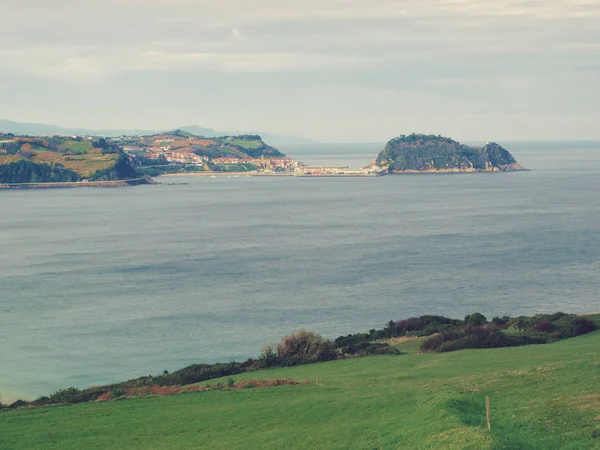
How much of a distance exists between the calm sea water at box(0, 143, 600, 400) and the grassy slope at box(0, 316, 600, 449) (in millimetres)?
14258

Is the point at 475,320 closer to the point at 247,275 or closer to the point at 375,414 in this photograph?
the point at 375,414

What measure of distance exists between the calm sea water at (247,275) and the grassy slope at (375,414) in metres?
14.3

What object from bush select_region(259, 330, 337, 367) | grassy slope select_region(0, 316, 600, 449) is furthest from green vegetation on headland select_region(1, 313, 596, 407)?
grassy slope select_region(0, 316, 600, 449)

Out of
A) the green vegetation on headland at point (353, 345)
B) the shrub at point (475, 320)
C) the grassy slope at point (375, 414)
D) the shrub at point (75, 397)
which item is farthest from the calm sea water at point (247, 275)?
the grassy slope at point (375, 414)

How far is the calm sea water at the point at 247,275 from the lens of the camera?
147ft

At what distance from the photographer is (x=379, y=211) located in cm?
12406

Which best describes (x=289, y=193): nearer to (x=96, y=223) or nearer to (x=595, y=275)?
(x=96, y=223)

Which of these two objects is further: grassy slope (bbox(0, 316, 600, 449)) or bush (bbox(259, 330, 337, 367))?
bush (bbox(259, 330, 337, 367))

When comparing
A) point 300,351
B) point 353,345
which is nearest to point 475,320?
point 353,345

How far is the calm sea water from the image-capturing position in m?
44.8

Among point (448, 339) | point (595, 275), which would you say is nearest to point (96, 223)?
point (595, 275)

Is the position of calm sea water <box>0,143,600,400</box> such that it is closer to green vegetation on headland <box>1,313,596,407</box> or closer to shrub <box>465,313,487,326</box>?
green vegetation on headland <box>1,313,596,407</box>

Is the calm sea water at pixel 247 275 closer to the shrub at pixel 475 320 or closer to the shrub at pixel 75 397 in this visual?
the shrub at pixel 475 320

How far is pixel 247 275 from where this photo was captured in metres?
67.7
